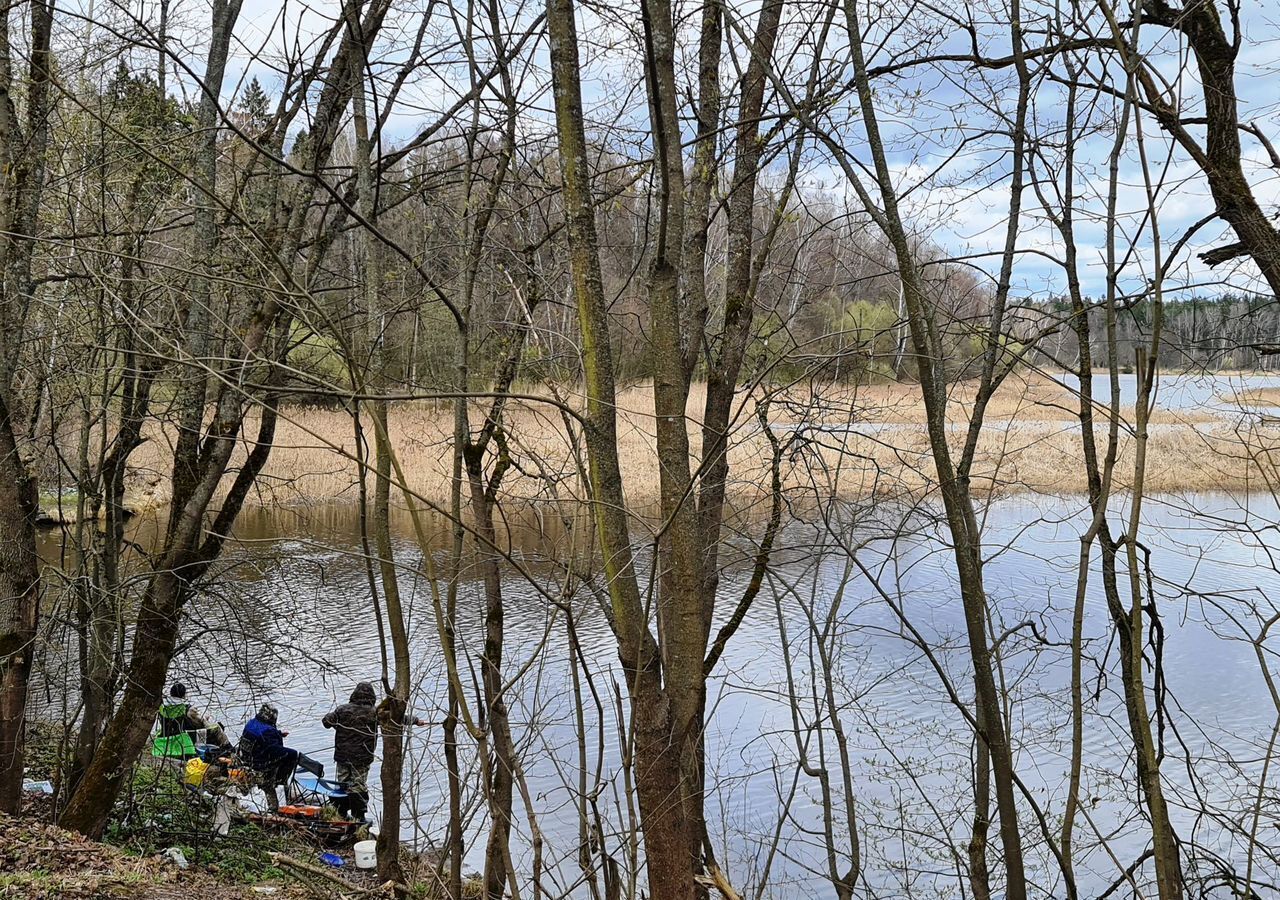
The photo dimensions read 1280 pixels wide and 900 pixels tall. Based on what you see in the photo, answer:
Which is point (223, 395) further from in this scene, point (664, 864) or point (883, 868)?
point (883, 868)

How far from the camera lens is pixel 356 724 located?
736 cm

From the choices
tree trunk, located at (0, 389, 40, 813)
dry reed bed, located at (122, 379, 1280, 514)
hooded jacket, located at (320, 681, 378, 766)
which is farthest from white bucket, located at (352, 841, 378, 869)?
dry reed bed, located at (122, 379, 1280, 514)

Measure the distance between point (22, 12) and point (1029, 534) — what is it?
368 inches

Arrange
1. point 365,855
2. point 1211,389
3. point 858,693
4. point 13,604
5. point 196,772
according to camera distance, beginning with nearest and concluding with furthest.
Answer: point 1211,389
point 13,604
point 858,693
point 365,855
point 196,772

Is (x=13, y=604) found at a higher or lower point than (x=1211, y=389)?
lower

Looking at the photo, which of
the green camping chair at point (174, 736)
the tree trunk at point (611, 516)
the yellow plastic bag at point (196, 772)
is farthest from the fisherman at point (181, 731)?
the tree trunk at point (611, 516)

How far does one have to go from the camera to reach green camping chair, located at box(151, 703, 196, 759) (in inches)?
295

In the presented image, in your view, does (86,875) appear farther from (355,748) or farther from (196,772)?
(355,748)

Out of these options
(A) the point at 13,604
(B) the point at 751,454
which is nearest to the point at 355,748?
(A) the point at 13,604

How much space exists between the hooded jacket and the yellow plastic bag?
3.08ft

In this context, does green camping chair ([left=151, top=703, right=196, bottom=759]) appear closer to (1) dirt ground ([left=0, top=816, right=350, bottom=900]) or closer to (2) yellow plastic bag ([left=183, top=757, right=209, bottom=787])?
(2) yellow plastic bag ([left=183, top=757, right=209, bottom=787])

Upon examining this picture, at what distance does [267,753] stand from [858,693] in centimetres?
464

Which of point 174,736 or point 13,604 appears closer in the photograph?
point 13,604

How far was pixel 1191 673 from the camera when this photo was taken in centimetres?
849
